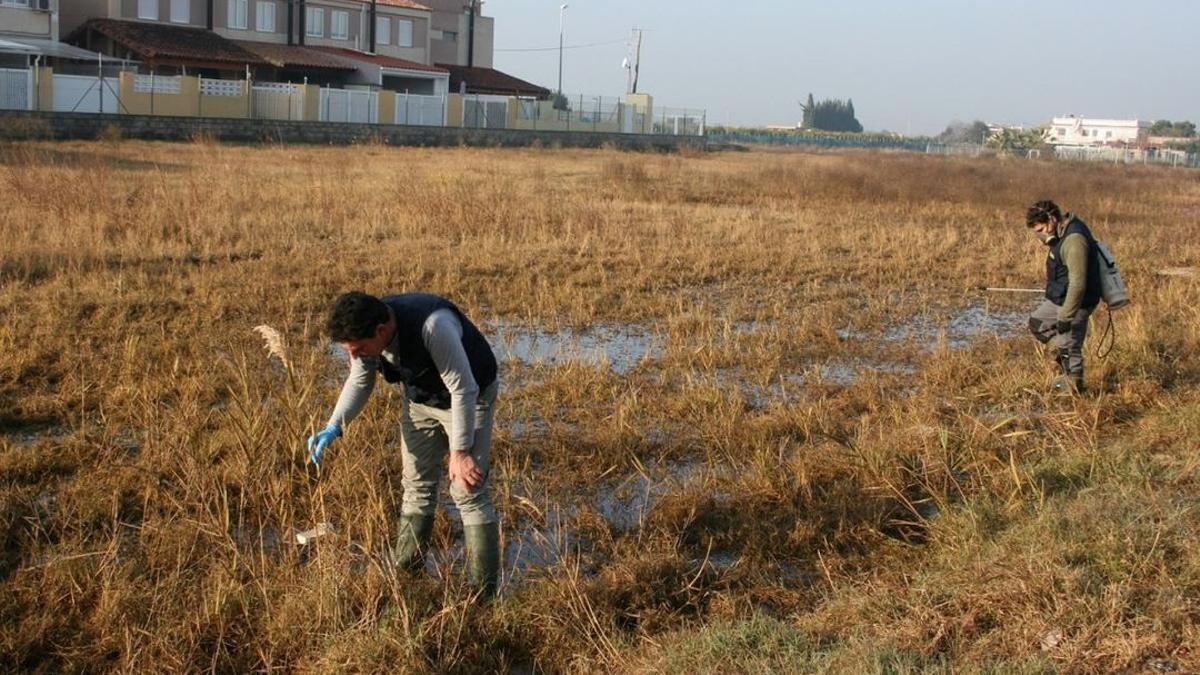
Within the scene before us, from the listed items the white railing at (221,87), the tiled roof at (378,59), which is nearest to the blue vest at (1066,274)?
the white railing at (221,87)

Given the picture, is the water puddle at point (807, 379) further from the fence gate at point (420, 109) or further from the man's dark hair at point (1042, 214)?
the fence gate at point (420, 109)

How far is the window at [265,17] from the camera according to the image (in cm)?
4997

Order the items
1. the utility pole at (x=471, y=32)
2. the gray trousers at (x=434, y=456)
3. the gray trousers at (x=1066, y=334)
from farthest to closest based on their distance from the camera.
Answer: the utility pole at (x=471, y=32)
the gray trousers at (x=1066, y=334)
the gray trousers at (x=434, y=456)

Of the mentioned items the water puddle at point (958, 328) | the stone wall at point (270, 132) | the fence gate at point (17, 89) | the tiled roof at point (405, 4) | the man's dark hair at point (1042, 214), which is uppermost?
the tiled roof at point (405, 4)

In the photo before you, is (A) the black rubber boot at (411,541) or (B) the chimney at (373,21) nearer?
(A) the black rubber boot at (411,541)

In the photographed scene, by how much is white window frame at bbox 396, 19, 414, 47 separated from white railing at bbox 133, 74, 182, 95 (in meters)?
20.2

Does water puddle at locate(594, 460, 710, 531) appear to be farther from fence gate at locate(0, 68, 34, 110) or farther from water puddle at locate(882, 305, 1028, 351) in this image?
fence gate at locate(0, 68, 34, 110)

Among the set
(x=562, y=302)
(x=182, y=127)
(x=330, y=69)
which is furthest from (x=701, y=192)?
(x=330, y=69)

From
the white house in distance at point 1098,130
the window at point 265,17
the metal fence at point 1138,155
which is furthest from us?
the white house in distance at point 1098,130

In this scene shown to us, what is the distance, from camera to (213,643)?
4.72 metres

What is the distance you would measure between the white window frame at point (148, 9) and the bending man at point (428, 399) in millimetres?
45393

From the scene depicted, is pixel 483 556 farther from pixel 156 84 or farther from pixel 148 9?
pixel 148 9

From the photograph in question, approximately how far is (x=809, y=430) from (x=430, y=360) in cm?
357

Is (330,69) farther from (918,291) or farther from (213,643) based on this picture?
(213,643)
